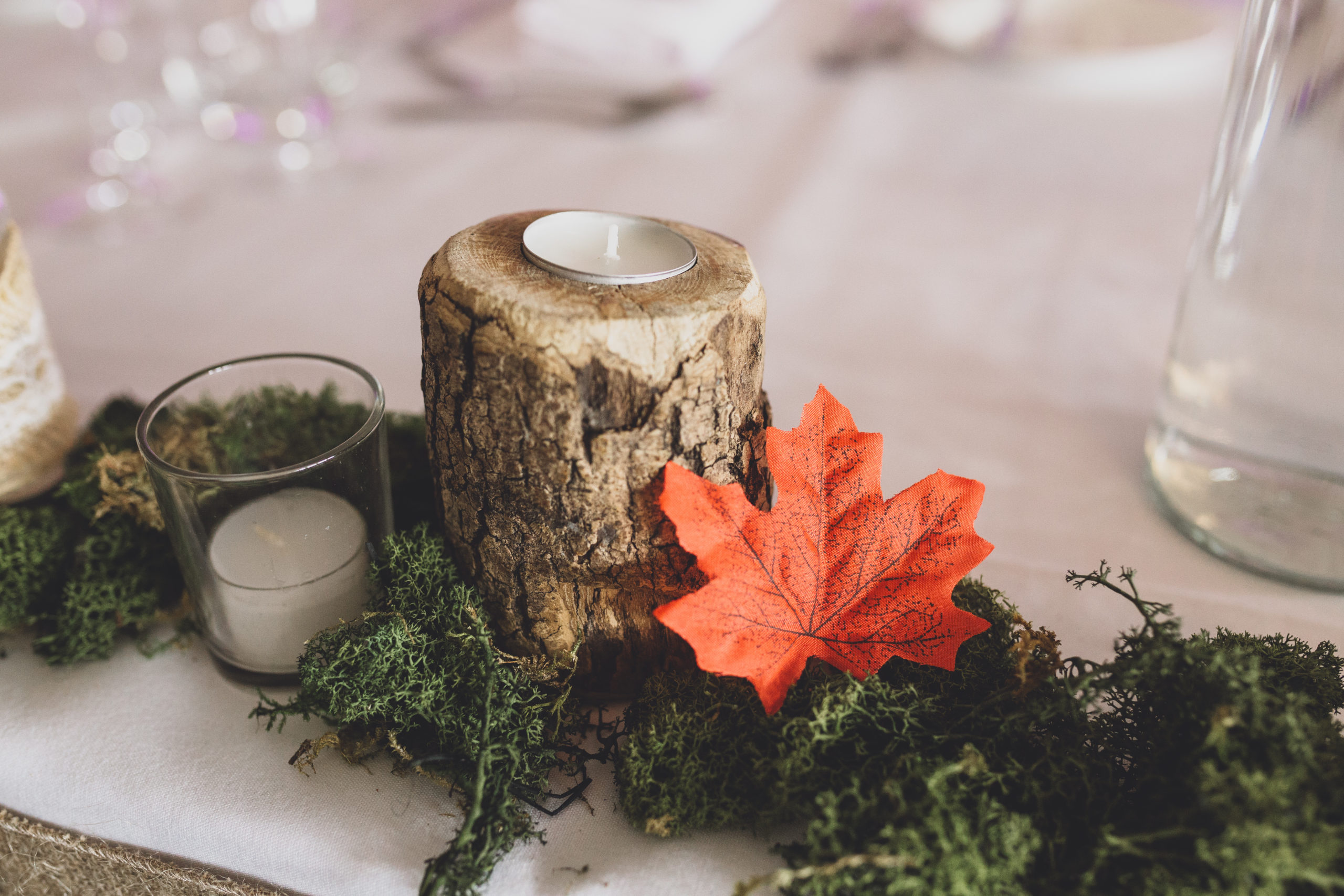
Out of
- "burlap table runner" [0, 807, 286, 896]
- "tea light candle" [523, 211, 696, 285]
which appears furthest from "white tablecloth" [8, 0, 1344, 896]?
"tea light candle" [523, 211, 696, 285]

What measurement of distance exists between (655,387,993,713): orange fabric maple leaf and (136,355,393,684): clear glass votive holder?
0.14 m

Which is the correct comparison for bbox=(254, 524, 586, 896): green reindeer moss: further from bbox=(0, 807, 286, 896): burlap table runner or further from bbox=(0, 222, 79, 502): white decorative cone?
bbox=(0, 222, 79, 502): white decorative cone

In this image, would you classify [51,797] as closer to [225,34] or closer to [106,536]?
[106,536]

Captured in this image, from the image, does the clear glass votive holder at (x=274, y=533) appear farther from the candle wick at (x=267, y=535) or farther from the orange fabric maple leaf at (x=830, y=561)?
the orange fabric maple leaf at (x=830, y=561)

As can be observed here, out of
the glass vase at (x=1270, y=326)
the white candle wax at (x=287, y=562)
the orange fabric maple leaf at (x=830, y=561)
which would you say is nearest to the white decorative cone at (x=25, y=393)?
the white candle wax at (x=287, y=562)

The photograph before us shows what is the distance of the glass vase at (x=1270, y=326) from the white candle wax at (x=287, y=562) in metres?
0.43

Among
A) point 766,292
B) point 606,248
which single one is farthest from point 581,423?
point 766,292

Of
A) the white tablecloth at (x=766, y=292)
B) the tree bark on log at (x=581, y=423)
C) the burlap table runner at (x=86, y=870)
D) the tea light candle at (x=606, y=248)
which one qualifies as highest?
the tea light candle at (x=606, y=248)

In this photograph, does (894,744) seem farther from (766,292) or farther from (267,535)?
(766,292)

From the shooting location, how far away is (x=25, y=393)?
47 cm

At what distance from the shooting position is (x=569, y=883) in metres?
0.34

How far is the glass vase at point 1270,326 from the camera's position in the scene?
1.37 ft

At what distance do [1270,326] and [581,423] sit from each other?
0.35 meters

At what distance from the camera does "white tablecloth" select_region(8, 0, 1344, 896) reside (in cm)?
37
